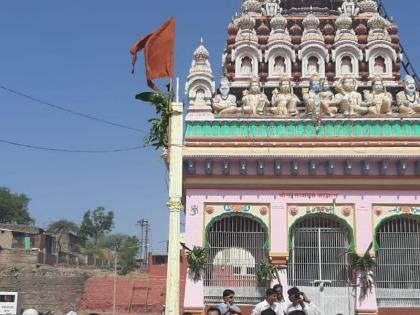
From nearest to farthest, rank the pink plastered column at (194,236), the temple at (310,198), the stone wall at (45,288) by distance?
1. the pink plastered column at (194,236)
2. the temple at (310,198)
3. the stone wall at (45,288)

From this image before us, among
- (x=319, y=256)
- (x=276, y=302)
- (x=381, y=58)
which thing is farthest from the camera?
(x=381, y=58)

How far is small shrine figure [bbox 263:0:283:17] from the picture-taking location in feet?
92.8

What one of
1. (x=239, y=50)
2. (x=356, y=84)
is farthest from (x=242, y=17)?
(x=356, y=84)

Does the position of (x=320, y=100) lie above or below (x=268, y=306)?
above

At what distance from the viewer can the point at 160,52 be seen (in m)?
12.1

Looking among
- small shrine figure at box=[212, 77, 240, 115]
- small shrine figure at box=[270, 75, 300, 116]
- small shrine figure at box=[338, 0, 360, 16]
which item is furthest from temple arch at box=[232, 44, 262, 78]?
small shrine figure at box=[338, 0, 360, 16]

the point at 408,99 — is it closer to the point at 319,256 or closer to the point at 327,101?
the point at 327,101

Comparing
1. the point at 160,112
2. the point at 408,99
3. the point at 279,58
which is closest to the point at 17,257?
the point at 279,58

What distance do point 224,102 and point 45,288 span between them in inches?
1193

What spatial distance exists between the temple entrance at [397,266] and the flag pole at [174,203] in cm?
1089

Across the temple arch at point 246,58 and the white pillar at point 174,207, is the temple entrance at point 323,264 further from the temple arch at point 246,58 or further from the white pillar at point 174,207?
the white pillar at point 174,207

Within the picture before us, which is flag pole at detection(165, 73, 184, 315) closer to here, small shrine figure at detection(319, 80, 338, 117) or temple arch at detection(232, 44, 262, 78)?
small shrine figure at detection(319, 80, 338, 117)

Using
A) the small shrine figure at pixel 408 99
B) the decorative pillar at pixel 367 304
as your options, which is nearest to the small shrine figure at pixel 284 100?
the small shrine figure at pixel 408 99

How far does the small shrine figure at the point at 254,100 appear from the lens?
21891 millimetres
